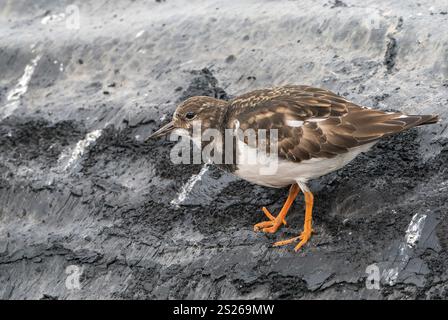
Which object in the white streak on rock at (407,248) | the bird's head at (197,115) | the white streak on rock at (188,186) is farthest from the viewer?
the white streak on rock at (188,186)

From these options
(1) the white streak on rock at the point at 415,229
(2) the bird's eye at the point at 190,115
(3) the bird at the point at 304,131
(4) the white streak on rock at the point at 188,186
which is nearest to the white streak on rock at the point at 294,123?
(3) the bird at the point at 304,131

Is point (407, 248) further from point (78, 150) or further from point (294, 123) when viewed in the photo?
point (78, 150)

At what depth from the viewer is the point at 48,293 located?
261 inches

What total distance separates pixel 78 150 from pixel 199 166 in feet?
4.87

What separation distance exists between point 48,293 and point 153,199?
4.42 feet

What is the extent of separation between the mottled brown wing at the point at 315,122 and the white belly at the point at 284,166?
0.08 meters

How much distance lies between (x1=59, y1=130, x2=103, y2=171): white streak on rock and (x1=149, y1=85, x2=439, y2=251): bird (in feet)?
6.70

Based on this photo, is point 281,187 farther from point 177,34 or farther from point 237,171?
point 177,34

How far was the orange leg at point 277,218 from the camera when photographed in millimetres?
6393

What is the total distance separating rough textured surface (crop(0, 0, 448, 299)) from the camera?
596cm

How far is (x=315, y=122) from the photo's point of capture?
6145 millimetres

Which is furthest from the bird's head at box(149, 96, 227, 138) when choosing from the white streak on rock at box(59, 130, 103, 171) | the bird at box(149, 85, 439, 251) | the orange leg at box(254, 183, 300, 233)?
the white streak on rock at box(59, 130, 103, 171)

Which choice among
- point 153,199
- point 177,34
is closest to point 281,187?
point 153,199

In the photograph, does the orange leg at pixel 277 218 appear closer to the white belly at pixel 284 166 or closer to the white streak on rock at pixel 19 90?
the white belly at pixel 284 166
